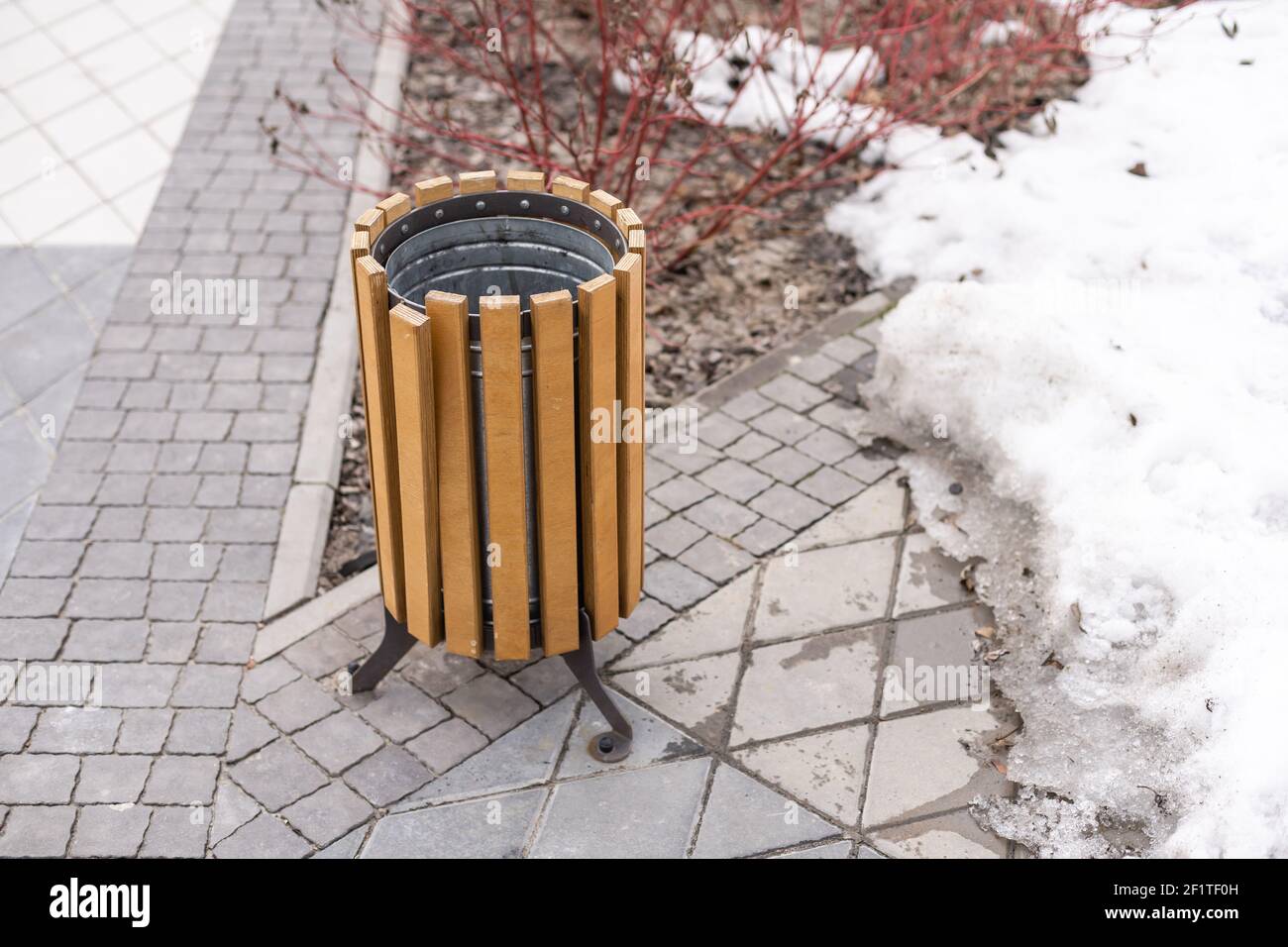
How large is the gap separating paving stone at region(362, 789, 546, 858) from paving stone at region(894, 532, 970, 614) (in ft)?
5.29

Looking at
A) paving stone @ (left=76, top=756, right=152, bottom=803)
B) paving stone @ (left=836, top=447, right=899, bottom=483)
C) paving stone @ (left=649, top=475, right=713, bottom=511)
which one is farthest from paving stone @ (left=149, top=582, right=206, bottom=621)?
paving stone @ (left=836, top=447, right=899, bottom=483)

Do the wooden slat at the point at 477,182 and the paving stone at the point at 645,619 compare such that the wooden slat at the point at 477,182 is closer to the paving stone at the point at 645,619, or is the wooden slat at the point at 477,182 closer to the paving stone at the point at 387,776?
the paving stone at the point at 645,619

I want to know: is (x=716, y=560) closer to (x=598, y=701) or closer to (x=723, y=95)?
(x=598, y=701)

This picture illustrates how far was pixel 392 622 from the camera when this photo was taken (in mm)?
4379

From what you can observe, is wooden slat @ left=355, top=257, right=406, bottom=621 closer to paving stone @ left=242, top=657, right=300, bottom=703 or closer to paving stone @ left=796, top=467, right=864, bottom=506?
paving stone @ left=242, top=657, right=300, bottom=703

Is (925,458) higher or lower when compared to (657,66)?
lower

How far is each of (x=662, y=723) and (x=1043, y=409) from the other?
82.6 inches

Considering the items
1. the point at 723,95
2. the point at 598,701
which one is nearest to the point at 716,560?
the point at 598,701

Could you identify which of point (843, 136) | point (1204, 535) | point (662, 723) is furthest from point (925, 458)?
point (843, 136)

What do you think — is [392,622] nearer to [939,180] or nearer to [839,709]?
[839,709]

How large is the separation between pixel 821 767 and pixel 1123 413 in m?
1.97

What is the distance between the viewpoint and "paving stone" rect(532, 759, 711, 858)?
13.1ft

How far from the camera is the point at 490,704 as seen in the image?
177 inches

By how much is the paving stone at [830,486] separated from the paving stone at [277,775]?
2.28 m
